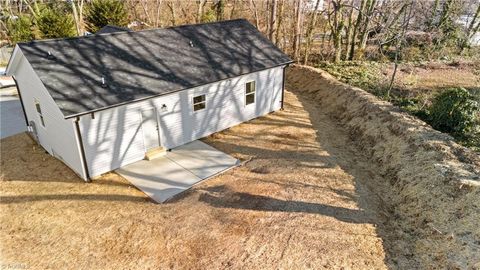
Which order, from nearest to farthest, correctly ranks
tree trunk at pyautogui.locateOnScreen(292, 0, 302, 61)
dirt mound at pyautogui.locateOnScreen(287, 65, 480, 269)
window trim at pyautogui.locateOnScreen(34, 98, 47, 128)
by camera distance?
dirt mound at pyautogui.locateOnScreen(287, 65, 480, 269) → window trim at pyautogui.locateOnScreen(34, 98, 47, 128) → tree trunk at pyautogui.locateOnScreen(292, 0, 302, 61)

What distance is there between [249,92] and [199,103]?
3.14 m

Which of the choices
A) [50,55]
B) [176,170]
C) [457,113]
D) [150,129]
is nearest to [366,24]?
[457,113]

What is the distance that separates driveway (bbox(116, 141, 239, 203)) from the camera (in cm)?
1099

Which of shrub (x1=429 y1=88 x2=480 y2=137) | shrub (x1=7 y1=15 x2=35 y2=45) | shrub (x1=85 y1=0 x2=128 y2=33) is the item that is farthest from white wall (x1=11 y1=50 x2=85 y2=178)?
shrub (x1=7 y1=15 x2=35 y2=45)

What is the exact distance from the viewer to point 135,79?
472 inches

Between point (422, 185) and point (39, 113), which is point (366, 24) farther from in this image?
point (39, 113)

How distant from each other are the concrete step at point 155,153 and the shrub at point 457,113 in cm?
1144

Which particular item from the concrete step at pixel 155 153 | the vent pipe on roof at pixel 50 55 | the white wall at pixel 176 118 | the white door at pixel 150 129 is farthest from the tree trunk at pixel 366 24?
the vent pipe on roof at pixel 50 55

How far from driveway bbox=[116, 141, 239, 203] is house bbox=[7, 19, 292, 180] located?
534 mm

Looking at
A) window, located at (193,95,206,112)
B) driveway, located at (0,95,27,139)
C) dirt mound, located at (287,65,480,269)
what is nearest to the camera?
dirt mound, located at (287,65,480,269)

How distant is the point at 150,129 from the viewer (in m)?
12.5

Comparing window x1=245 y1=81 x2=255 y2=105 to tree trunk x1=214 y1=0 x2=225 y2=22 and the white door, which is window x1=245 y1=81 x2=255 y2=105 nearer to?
the white door

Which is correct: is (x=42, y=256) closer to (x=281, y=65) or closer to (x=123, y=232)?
(x=123, y=232)

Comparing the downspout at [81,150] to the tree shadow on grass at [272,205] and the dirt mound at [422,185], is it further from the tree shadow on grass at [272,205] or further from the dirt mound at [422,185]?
the dirt mound at [422,185]
